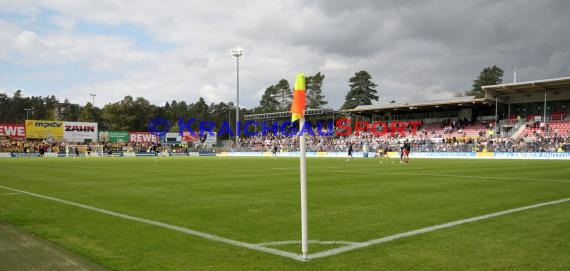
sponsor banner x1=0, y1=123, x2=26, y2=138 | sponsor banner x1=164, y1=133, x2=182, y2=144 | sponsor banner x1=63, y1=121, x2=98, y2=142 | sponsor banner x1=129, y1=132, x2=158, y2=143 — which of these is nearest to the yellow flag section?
sponsor banner x1=0, y1=123, x2=26, y2=138

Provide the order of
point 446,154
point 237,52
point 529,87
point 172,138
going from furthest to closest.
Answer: point 172,138 → point 237,52 → point 529,87 → point 446,154

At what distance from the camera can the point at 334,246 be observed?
5.72m

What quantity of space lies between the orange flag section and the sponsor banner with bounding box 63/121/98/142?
261 ft

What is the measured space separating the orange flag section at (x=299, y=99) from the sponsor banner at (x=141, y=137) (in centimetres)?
8449

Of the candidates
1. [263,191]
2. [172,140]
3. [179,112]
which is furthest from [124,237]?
[179,112]

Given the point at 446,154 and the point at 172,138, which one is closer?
the point at 446,154

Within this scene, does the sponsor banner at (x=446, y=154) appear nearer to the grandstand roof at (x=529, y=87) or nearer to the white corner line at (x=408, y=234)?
the grandstand roof at (x=529, y=87)

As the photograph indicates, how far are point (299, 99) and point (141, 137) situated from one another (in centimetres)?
8571

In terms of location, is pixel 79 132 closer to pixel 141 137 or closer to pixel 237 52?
pixel 141 137

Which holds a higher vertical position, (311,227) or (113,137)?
(113,137)

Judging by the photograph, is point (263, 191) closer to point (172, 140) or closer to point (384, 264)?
point (384, 264)

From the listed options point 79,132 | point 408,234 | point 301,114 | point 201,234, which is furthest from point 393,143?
point 79,132

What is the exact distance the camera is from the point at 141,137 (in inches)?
3364

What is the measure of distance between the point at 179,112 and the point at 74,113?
33994 mm
